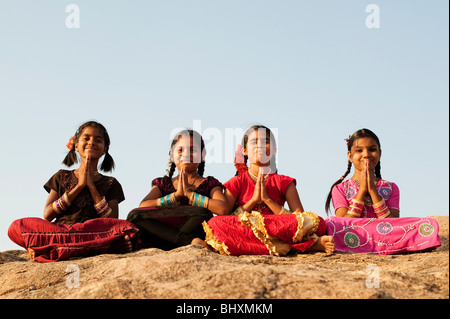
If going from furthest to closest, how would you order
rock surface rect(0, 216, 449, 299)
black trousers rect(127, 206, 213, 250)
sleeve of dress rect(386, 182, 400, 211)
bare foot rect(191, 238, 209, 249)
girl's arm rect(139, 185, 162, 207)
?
sleeve of dress rect(386, 182, 400, 211), girl's arm rect(139, 185, 162, 207), black trousers rect(127, 206, 213, 250), bare foot rect(191, 238, 209, 249), rock surface rect(0, 216, 449, 299)

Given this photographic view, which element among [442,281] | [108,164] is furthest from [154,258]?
[108,164]

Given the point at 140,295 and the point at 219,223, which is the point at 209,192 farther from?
the point at 140,295

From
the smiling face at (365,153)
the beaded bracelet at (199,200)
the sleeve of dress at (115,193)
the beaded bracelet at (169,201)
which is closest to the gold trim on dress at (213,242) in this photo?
the beaded bracelet at (199,200)

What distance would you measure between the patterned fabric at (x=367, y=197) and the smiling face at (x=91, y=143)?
275 cm

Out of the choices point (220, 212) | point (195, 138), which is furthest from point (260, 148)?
point (220, 212)

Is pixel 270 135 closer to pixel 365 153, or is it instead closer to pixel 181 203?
pixel 365 153

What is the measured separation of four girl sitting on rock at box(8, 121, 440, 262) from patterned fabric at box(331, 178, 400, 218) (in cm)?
1

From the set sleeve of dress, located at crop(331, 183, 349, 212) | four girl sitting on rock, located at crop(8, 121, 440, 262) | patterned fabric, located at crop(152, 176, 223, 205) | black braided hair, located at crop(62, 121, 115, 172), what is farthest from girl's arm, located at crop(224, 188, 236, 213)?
black braided hair, located at crop(62, 121, 115, 172)

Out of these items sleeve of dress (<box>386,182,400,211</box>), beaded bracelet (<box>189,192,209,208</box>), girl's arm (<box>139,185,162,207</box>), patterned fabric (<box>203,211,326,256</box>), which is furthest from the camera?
sleeve of dress (<box>386,182,400,211</box>)

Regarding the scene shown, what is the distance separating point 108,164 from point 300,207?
2343 mm

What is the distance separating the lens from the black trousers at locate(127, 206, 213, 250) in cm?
494

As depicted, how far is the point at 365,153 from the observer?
5.64 metres

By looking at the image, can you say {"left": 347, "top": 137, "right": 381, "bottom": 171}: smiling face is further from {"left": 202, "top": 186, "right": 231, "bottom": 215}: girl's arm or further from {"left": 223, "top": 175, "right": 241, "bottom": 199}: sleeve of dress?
{"left": 202, "top": 186, "right": 231, "bottom": 215}: girl's arm
